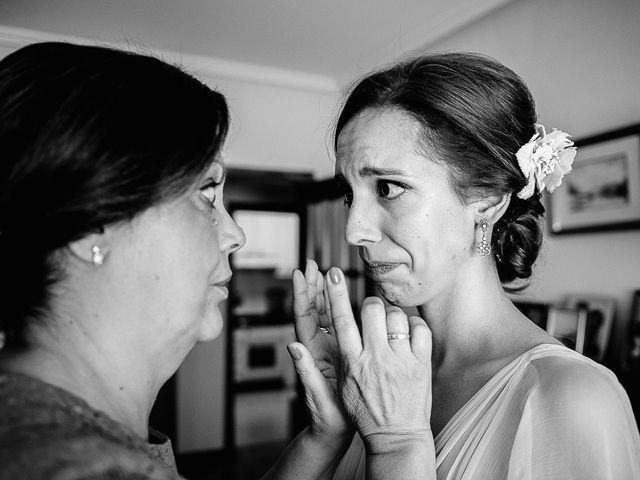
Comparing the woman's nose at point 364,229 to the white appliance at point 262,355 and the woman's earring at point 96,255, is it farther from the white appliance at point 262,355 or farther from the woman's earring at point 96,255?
the white appliance at point 262,355

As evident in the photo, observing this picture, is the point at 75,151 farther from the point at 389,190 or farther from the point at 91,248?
A: the point at 389,190

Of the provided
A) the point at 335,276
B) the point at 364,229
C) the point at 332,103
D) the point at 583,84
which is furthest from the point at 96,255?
the point at 332,103

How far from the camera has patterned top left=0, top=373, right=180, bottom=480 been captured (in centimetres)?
55

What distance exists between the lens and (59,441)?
58cm

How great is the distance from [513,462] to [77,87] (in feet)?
3.10

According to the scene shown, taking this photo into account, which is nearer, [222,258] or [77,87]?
[77,87]

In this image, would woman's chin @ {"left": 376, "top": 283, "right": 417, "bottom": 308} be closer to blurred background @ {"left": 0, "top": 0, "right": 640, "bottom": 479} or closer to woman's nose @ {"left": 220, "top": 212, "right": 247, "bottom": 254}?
woman's nose @ {"left": 220, "top": 212, "right": 247, "bottom": 254}

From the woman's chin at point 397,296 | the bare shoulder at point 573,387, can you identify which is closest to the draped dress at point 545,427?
the bare shoulder at point 573,387

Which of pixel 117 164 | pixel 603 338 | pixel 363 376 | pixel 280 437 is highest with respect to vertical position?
pixel 117 164

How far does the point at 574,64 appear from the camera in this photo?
8.87 ft

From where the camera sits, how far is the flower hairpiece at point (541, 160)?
1293mm

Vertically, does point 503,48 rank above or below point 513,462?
above

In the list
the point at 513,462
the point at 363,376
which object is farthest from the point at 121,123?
the point at 513,462

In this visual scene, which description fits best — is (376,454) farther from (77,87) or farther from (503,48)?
(503,48)
